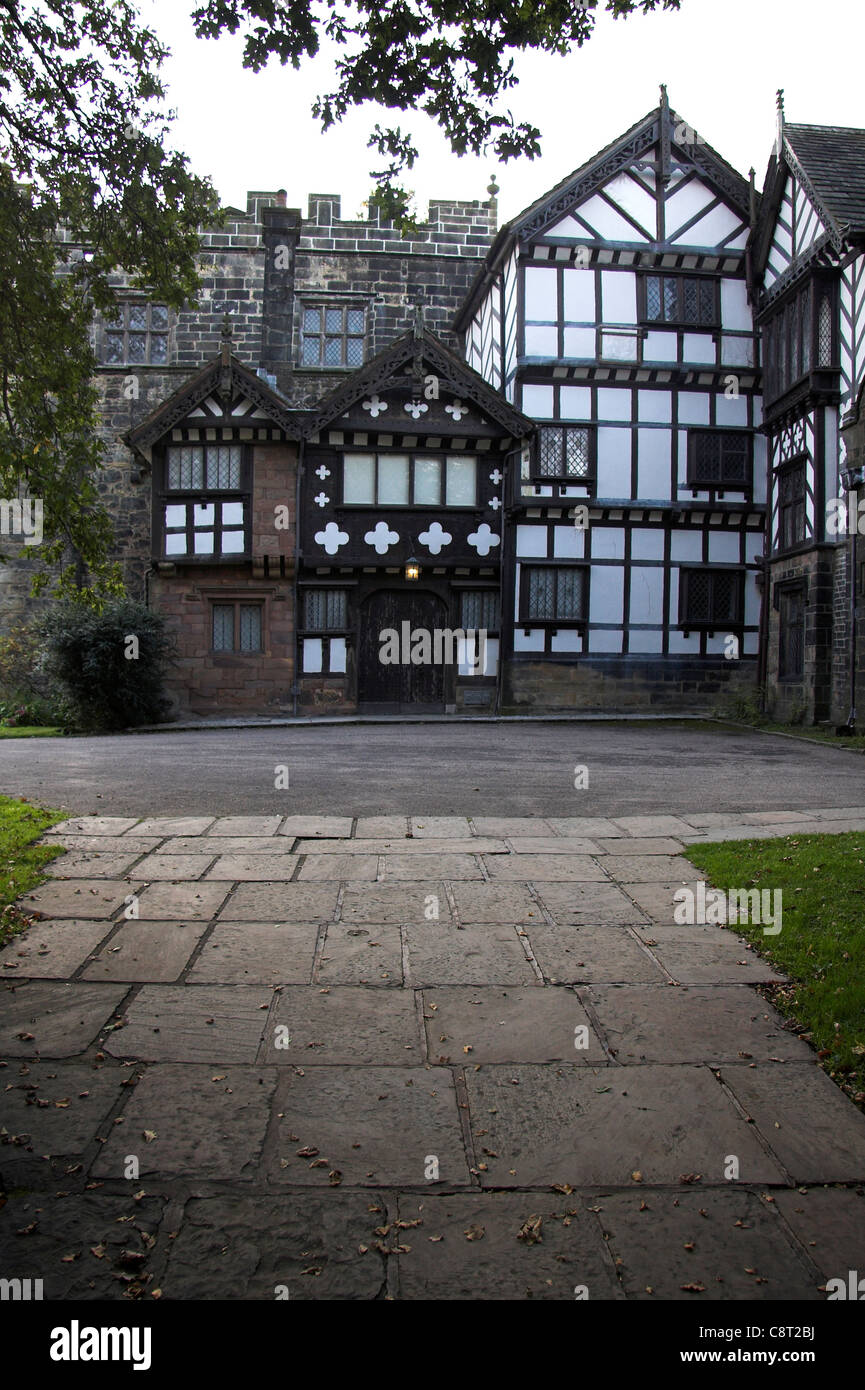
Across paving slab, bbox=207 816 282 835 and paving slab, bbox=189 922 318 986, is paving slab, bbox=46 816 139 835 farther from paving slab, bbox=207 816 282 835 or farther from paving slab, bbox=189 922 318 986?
paving slab, bbox=189 922 318 986

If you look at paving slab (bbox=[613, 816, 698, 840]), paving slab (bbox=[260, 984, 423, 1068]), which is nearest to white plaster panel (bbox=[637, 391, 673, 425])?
paving slab (bbox=[613, 816, 698, 840])

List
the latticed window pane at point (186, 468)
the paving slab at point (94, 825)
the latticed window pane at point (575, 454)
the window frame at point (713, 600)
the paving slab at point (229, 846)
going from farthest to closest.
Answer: the window frame at point (713, 600) → the latticed window pane at point (186, 468) → the latticed window pane at point (575, 454) → the paving slab at point (94, 825) → the paving slab at point (229, 846)

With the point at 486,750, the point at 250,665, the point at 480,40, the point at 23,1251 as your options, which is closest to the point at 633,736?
the point at 486,750

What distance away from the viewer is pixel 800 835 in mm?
6617

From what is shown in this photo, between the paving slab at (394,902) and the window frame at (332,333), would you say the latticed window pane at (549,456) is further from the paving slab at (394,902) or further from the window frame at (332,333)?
the paving slab at (394,902)

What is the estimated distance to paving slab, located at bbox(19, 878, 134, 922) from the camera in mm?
4977

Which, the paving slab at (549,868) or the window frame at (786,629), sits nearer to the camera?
the paving slab at (549,868)

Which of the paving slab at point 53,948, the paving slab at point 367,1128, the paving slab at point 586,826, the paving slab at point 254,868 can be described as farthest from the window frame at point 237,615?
the paving slab at point 367,1128

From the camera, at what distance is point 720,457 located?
20.4 meters

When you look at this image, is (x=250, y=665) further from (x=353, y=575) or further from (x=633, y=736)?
(x=633, y=736)

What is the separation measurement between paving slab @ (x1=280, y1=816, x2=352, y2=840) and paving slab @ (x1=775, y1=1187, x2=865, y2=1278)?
424 cm

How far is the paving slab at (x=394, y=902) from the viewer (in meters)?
5.03

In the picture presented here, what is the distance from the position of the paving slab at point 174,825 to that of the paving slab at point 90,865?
0.63 metres

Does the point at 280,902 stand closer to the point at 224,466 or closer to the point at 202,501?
the point at 202,501
